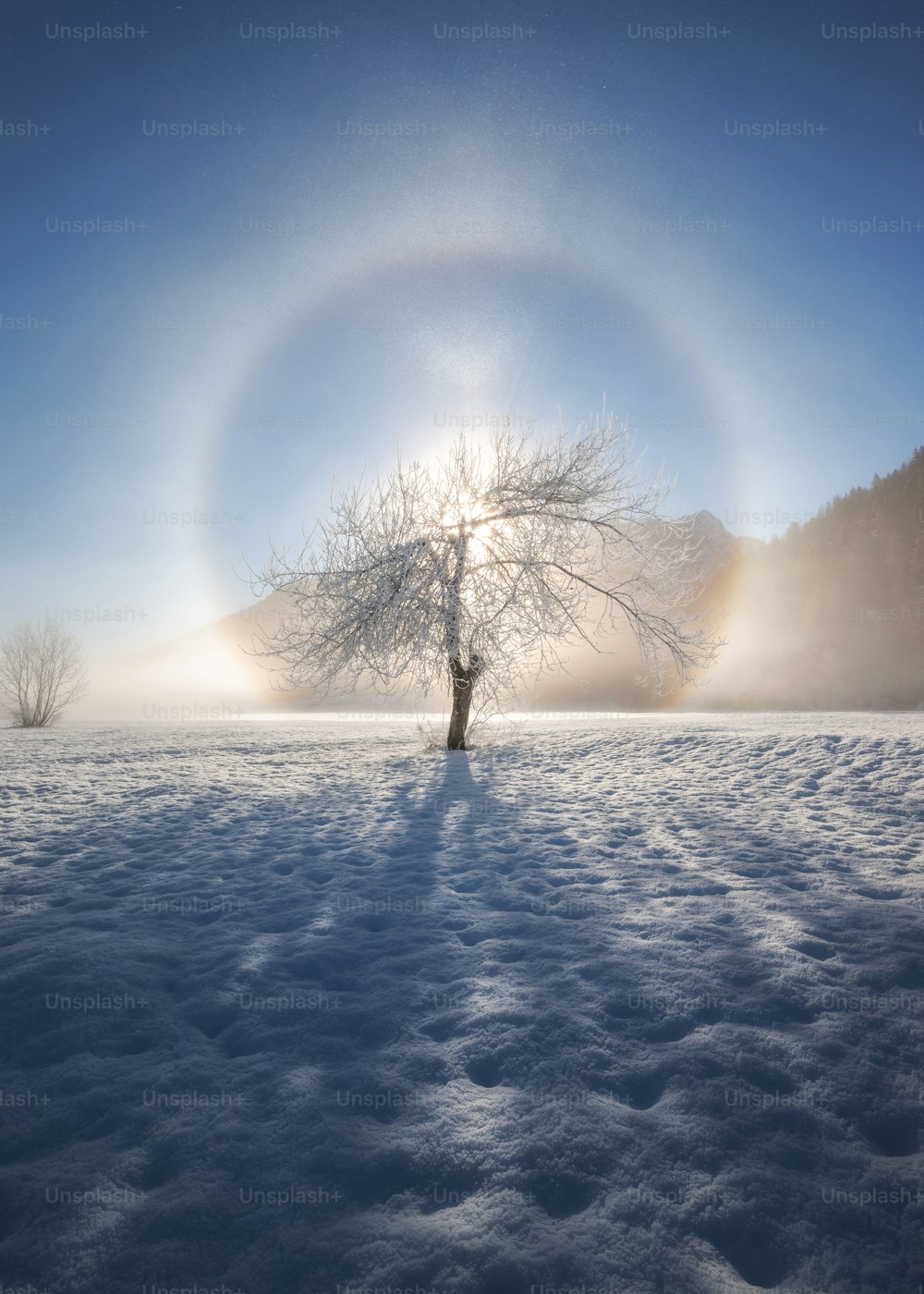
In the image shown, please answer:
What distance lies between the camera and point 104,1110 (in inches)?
108

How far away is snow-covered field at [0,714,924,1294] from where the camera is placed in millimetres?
2107

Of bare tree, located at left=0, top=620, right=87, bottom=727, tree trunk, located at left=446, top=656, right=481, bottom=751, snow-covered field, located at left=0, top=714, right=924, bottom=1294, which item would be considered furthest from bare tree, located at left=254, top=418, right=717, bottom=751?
bare tree, located at left=0, top=620, right=87, bottom=727

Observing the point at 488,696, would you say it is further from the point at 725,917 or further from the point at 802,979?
the point at 802,979

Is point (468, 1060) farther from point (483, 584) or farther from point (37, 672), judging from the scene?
point (37, 672)

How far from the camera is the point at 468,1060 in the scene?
Result: 3.11 meters

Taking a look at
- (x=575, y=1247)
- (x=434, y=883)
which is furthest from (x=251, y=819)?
(x=575, y=1247)

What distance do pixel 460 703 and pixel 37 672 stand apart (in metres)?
23.3

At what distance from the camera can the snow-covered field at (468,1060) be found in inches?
83.0

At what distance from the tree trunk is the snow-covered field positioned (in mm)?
6470

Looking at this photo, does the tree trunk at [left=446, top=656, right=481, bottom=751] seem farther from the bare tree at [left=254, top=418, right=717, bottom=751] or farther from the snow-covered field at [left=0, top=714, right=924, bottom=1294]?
the snow-covered field at [left=0, top=714, right=924, bottom=1294]

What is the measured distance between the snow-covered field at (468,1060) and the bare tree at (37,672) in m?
23.4

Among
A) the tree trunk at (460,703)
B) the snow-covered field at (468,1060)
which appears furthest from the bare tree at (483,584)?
the snow-covered field at (468,1060)

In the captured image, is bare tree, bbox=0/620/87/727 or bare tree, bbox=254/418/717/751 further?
bare tree, bbox=0/620/87/727

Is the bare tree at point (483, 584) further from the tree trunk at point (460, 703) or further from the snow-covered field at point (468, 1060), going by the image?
the snow-covered field at point (468, 1060)
